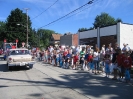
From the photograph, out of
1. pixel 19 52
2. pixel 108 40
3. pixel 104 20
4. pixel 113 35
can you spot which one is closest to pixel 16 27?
pixel 108 40

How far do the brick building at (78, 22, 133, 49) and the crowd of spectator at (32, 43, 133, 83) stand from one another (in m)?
16.0

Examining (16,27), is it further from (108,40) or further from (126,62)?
(126,62)

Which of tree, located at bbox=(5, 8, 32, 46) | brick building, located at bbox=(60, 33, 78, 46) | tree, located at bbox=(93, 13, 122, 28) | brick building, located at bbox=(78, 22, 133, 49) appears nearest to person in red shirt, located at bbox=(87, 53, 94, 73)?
brick building, located at bbox=(78, 22, 133, 49)

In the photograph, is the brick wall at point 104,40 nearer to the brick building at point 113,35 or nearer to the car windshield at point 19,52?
the brick building at point 113,35

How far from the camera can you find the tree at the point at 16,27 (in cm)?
4980

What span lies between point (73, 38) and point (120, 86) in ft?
153

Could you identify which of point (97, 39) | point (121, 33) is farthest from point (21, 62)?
point (97, 39)

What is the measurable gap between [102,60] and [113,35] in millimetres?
21287

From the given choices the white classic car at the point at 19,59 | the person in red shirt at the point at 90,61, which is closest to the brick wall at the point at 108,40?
the person in red shirt at the point at 90,61

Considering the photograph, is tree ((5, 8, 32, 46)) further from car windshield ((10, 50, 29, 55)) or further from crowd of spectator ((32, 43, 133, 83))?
car windshield ((10, 50, 29, 55))

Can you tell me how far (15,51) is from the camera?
594 inches

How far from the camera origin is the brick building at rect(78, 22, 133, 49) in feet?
104

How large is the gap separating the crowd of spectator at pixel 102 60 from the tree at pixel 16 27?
104ft

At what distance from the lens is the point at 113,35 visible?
33125 millimetres
